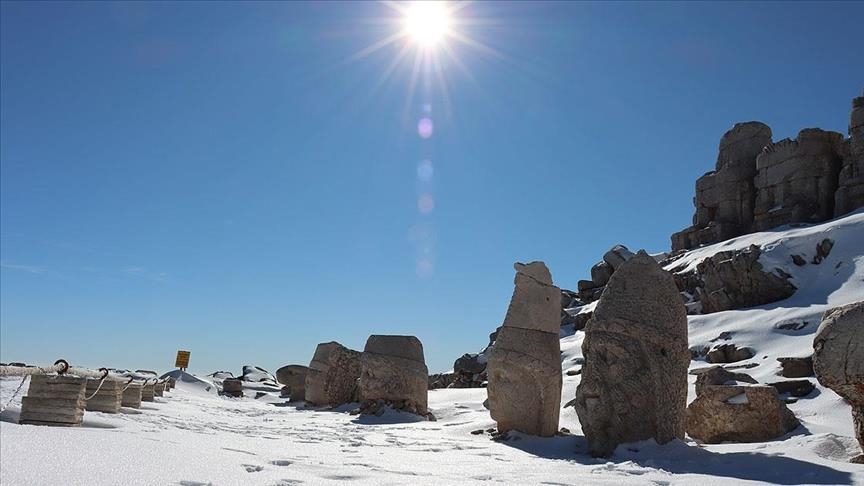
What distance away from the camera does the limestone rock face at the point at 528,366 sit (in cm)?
725

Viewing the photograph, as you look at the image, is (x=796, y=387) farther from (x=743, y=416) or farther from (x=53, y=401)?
(x=53, y=401)

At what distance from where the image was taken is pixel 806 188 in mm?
24828

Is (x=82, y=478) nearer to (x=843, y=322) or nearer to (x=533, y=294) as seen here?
(x=843, y=322)

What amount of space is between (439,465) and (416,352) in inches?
296

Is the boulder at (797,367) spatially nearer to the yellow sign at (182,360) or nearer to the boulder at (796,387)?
the boulder at (796,387)

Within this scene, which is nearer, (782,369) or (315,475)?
(315,475)

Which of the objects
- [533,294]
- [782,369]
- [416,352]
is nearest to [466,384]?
[416,352]

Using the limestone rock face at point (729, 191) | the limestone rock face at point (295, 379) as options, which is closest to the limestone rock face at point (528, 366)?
the limestone rock face at point (295, 379)

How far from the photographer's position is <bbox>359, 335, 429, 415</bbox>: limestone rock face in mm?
11641

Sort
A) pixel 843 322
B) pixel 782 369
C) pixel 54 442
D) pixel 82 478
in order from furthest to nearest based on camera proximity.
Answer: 1. pixel 782 369
2. pixel 843 322
3. pixel 54 442
4. pixel 82 478

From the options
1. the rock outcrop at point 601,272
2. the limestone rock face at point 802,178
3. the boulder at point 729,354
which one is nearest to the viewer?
the boulder at point 729,354

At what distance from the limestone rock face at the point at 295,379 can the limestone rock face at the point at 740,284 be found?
528 inches

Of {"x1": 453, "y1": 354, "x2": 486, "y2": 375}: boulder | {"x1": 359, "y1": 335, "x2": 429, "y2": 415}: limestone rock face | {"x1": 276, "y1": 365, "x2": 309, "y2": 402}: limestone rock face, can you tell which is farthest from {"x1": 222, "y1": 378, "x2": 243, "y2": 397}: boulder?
{"x1": 359, "y1": 335, "x2": 429, "y2": 415}: limestone rock face

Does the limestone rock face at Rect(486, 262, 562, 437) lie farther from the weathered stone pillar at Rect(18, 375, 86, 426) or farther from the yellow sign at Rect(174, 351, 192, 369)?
the yellow sign at Rect(174, 351, 192, 369)
